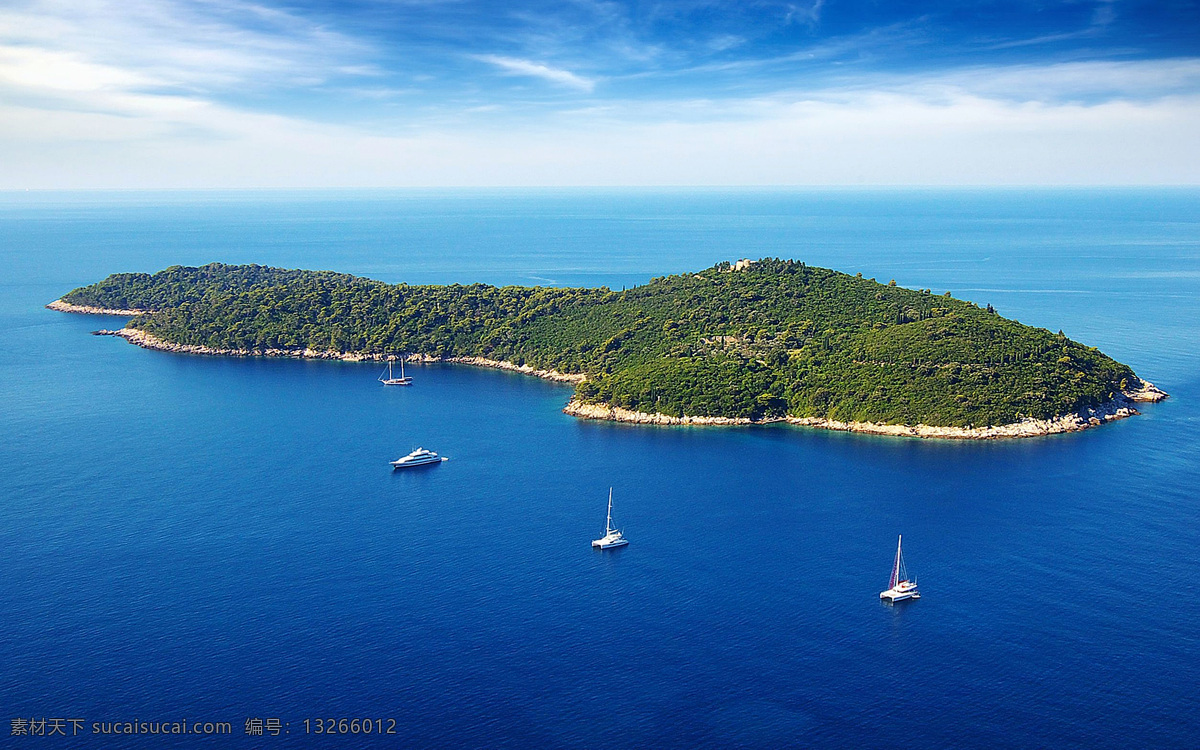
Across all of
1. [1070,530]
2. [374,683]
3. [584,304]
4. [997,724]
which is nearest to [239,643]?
[374,683]

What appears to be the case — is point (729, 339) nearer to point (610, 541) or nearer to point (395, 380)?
point (395, 380)

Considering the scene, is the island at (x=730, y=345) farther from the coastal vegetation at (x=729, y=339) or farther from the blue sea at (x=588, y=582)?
the blue sea at (x=588, y=582)

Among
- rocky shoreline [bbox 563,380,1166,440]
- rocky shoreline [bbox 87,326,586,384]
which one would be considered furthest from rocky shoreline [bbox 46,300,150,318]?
rocky shoreline [bbox 563,380,1166,440]

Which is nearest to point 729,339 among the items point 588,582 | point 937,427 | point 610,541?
point 937,427

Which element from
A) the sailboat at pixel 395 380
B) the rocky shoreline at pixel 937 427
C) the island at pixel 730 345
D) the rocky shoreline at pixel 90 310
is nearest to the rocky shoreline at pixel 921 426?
the rocky shoreline at pixel 937 427

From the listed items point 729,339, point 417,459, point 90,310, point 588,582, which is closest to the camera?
point 588,582

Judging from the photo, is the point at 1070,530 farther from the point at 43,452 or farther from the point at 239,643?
the point at 43,452

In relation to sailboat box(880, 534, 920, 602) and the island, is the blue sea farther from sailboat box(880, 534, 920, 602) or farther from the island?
the island
